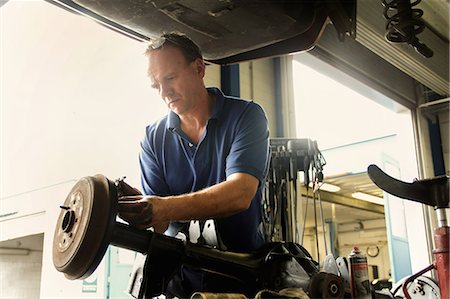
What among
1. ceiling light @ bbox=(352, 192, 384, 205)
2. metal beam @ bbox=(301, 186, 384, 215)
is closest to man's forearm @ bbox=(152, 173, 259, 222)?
metal beam @ bbox=(301, 186, 384, 215)

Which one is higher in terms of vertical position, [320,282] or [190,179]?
[190,179]

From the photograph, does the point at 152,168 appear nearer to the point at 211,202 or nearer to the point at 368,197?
the point at 211,202

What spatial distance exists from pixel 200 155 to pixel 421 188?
0.66m

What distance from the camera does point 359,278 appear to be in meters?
1.17

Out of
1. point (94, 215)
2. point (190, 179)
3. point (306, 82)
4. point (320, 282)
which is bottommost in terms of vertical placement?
point (320, 282)

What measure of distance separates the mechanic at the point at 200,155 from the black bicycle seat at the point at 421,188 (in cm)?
34

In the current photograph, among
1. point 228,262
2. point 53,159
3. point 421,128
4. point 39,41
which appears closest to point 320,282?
point 228,262

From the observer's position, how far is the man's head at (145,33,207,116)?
142 centimetres

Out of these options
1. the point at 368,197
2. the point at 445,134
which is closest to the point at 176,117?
the point at 445,134

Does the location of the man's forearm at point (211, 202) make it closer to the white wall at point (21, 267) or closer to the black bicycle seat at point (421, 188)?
the black bicycle seat at point (421, 188)

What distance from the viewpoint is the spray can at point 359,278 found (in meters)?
1.16

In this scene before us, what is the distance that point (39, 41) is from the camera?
4199mm

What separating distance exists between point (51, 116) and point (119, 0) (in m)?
2.70

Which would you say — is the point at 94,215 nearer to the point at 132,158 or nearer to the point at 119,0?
the point at 119,0
